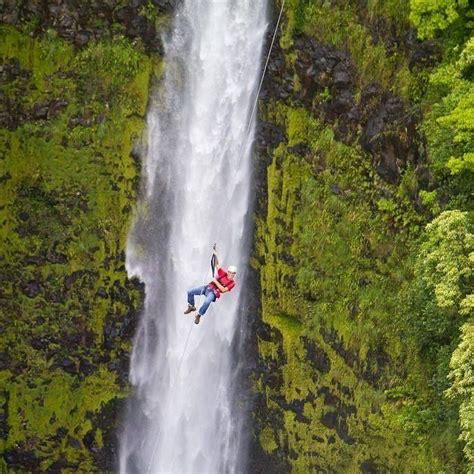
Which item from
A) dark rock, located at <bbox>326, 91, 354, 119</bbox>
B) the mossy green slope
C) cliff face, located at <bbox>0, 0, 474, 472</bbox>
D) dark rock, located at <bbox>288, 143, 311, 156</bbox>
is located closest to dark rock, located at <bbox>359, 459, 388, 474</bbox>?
cliff face, located at <bbox>0, 0, 474, 472</bbox>

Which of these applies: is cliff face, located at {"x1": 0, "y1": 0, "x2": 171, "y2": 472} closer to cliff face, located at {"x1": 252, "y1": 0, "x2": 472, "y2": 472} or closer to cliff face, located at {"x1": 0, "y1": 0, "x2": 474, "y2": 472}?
cliff face, located at {"x1": 0, "y1": 0, "x2": 474, "y2": 472}

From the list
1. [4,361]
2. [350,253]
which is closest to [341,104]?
[350,253]

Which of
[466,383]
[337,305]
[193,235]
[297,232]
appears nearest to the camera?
[466,383]

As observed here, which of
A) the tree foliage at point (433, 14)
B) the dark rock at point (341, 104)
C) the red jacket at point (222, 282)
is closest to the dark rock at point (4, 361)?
the red jacket at point (222, 282)

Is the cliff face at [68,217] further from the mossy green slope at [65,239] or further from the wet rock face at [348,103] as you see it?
the wet rock face at [348,103]

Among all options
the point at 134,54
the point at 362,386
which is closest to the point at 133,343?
the point at 362,386

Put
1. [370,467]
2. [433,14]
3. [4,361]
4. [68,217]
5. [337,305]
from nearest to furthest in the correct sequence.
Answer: [433,14] < [370,467] < [337,305] < [68,217] < [4,361]

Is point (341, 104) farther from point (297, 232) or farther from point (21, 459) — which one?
point (21, 459)
